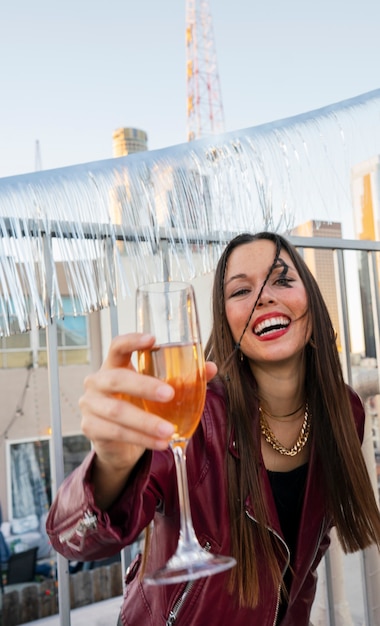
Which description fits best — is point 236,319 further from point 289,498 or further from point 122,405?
point 122,405

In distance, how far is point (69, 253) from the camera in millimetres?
1480

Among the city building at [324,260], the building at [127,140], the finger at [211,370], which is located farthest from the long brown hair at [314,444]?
the building at [127,140]

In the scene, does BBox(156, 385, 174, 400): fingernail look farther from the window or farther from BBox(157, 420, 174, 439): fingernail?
the window

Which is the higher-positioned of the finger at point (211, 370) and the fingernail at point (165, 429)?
the finger at point (211, 370)

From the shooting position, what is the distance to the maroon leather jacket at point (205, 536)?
3.73 feet

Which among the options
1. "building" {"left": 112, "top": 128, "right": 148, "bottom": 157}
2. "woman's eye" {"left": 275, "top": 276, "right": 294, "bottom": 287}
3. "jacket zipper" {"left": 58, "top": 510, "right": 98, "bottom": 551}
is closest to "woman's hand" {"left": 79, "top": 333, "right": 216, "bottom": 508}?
"jacket zipper" {"left": 58, "top": 510, "right": 98, "bottom": 551}

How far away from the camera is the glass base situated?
73 centimetres

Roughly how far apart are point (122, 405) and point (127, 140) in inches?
1966

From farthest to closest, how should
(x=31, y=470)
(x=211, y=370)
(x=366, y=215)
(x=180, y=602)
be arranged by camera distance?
(x=31, y=470) → (x=366, y=215) → (x=180, y=602) → (x=211, y=370)

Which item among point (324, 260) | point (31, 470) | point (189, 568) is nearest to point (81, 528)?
point (189, 568)

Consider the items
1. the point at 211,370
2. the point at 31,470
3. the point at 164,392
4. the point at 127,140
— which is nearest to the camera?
the point at 164,392

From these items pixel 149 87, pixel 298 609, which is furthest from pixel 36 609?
pixel 149 87

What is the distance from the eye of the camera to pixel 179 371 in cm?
73

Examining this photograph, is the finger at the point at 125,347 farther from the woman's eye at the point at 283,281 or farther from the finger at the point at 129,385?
the woman's eye at the point at 283,281
